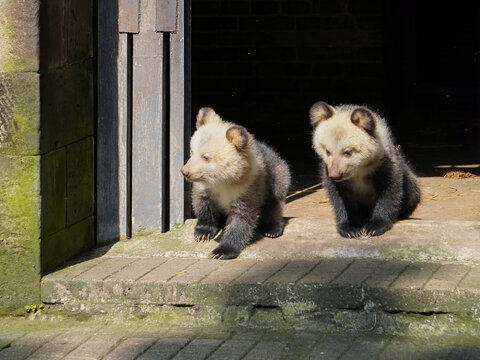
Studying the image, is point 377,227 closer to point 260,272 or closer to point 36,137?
point 260,272

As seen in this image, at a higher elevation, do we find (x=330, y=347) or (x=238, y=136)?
(x=238, y=136)

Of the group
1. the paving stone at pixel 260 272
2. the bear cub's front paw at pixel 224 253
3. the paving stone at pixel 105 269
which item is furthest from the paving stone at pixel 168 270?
the paving stone at pixel 260 272

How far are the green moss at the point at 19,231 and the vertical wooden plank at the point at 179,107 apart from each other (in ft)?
3.82

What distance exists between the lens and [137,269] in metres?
5.23

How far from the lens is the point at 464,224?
566 centimetres

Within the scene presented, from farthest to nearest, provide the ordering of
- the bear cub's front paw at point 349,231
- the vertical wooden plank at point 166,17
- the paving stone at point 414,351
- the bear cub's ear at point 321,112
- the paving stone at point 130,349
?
the bear cub's ear at point 321,112
the vertical wooden plank at point 166,17
the bear cub's front paw at point 349,231
the paving stone at point 130,349
the paving stone at point 414,351

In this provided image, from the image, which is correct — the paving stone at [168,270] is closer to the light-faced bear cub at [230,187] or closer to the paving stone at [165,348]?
A: the light-faced bear cub at [230,187]

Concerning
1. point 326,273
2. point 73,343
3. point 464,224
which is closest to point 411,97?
point 464,224

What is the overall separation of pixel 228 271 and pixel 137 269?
0.56 m

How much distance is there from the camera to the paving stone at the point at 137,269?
5094 mm

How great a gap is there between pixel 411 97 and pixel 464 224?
695 cm

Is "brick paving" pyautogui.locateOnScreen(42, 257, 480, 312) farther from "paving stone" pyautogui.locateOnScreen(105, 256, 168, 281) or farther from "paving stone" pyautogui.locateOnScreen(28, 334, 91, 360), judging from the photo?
"paving stone" pyautogui.locateOnScreen(28, 334, 91, 360)

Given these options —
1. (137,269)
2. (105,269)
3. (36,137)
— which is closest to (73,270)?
(105,269)

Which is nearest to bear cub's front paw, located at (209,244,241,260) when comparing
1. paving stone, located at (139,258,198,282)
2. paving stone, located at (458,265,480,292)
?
paving stone, located at (139,258,198,282)
